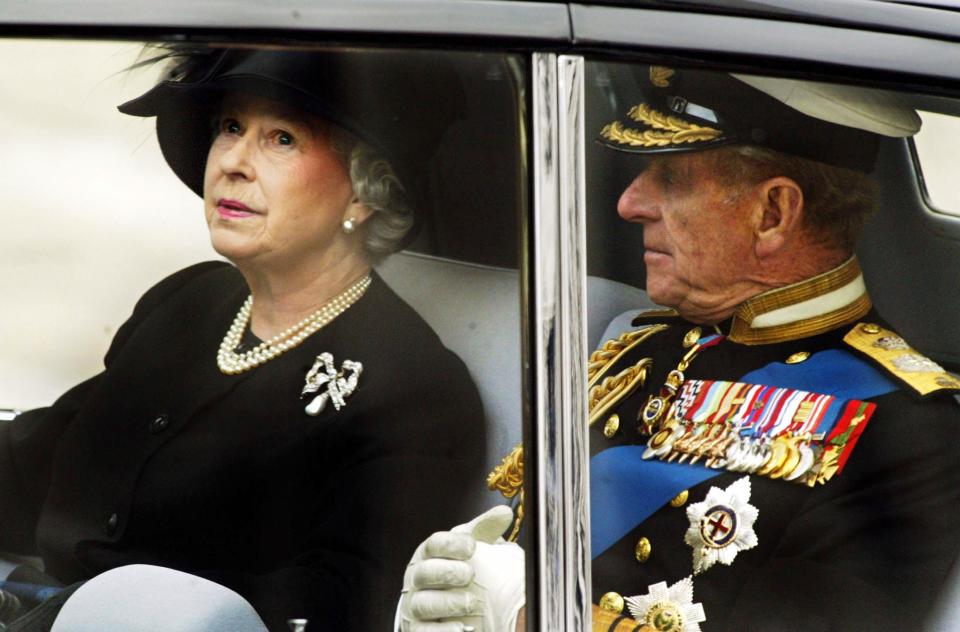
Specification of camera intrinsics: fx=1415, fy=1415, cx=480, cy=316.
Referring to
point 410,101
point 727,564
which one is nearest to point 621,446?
point 727,564

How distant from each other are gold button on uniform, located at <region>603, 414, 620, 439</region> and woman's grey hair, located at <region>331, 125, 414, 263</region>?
37 cm

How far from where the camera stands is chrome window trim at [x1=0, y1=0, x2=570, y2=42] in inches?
69.7

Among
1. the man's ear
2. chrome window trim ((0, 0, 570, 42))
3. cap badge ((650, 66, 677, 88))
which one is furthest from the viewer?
the man's ear

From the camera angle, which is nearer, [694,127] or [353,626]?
[353,626]

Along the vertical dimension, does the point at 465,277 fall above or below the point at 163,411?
above

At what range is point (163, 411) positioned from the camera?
6.03ft

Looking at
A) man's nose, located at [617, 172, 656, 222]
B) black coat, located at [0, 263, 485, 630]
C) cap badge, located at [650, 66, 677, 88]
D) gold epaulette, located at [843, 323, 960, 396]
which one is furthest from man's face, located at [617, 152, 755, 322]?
black coat, located at [0, 263, 485, 630]

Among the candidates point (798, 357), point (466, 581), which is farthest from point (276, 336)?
point (798, 357)

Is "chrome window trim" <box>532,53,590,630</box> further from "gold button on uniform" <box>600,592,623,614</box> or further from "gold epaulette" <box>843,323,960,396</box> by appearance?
"gold epaulette" <box>843,323,960,396</box>

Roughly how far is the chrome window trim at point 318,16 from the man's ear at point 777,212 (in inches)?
15.5

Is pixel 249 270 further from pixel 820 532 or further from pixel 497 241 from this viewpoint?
pixel 820 532

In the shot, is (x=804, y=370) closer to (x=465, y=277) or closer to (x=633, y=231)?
(x=633, y=231)

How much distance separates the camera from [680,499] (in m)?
1.95

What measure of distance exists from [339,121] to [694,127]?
48 cm
